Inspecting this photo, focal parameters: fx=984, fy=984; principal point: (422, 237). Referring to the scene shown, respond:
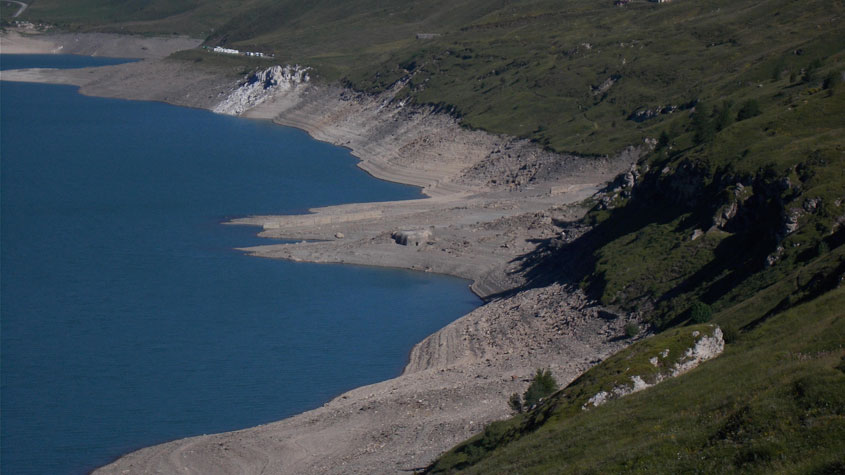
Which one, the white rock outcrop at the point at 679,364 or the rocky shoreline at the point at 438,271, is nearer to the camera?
the white rock outcrop at the point at 679,364

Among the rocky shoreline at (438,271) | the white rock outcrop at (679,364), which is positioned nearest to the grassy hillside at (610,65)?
the rocky shoreline at (438,271)

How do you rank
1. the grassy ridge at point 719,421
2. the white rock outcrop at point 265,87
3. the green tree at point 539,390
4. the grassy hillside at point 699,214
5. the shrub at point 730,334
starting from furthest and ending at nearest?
the white rock outcrop at point 265,87
the green tree at point 539,390
the shrub at point 730,334
the grassy hillside at point 699,214
the grassy ridge at point 719,421

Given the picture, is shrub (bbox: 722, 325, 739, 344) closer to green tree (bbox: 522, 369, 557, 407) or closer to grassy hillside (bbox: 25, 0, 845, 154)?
green tree (bbox: 522, 369, 557, 407)

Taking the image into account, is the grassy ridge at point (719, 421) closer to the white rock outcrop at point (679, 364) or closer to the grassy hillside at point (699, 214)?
the grassy hillside at point (699, 214)

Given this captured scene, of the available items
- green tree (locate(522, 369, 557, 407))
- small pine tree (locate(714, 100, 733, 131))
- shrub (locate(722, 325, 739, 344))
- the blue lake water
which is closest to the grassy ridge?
shrub (locate(722, 325, 739, 344))

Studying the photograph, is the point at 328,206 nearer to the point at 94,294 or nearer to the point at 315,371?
the point at 94,294

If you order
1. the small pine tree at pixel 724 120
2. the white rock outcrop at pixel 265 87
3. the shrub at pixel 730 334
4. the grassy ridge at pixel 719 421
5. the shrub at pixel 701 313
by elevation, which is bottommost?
the white rock outcrop at pixel 265 87
